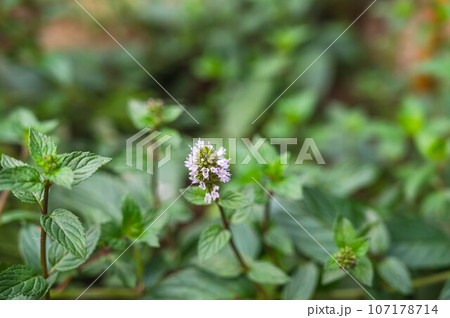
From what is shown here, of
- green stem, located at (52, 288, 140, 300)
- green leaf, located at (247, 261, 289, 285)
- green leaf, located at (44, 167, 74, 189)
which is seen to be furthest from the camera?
green stem, located at (52, 288, 140, 300)

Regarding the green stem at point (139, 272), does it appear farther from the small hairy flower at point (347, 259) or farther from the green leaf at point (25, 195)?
the small hairy flower at point (347, 259)

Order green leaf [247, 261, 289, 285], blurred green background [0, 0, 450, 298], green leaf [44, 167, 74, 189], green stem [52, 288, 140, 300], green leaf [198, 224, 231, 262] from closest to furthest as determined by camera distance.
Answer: green leaf [44, 167, 74, 189], green leaf [198, 224, 231, 262], green leaf [247, 261, 289, 285], green stem [52, 288, 140, 300], blurred green background [0, 0, 450, 298]

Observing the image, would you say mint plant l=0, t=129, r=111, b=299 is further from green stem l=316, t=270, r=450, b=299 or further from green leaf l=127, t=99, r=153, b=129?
green stem l=316, t=270, r=450, b=299

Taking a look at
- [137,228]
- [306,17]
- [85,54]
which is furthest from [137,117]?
[306,17]

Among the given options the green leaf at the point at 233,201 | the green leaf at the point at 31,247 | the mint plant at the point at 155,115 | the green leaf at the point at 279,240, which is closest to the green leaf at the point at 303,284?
the green leaf at the point at 279,240

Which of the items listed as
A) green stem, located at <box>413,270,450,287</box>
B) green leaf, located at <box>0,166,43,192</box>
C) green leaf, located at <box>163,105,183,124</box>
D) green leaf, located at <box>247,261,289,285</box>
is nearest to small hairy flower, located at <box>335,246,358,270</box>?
green leaf, located at <box>247,261,289,285</box>

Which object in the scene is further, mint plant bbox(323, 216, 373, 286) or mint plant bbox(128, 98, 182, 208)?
mint plant bbox(128, 98, 182, 208)

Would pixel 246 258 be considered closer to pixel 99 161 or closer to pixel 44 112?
pixel 99 161
